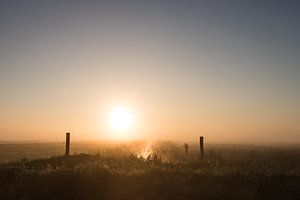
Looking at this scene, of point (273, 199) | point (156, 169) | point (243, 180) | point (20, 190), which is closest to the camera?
point (273, 199)

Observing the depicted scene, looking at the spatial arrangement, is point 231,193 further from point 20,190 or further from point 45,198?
point 20,190

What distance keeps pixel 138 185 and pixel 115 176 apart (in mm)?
1452

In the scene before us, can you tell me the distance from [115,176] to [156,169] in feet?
6.49

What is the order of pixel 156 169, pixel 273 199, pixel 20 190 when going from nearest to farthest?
pixel 273 199 → pixel 20 190 → pixel 156 169

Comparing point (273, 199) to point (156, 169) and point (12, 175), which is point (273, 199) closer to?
point (156, 169)

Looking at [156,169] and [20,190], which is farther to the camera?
[156,169]

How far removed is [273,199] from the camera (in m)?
11.5

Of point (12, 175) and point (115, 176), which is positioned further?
point (12, 175)

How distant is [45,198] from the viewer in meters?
11.8

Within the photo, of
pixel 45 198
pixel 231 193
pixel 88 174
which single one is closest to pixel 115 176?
pixel 88 174

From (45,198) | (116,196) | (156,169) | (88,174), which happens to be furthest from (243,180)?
(45,198)

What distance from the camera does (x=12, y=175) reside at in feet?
49.2

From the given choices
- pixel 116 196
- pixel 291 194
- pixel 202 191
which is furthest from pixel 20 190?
pixel 291 194

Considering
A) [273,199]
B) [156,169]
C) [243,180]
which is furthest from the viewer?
[156,169]
